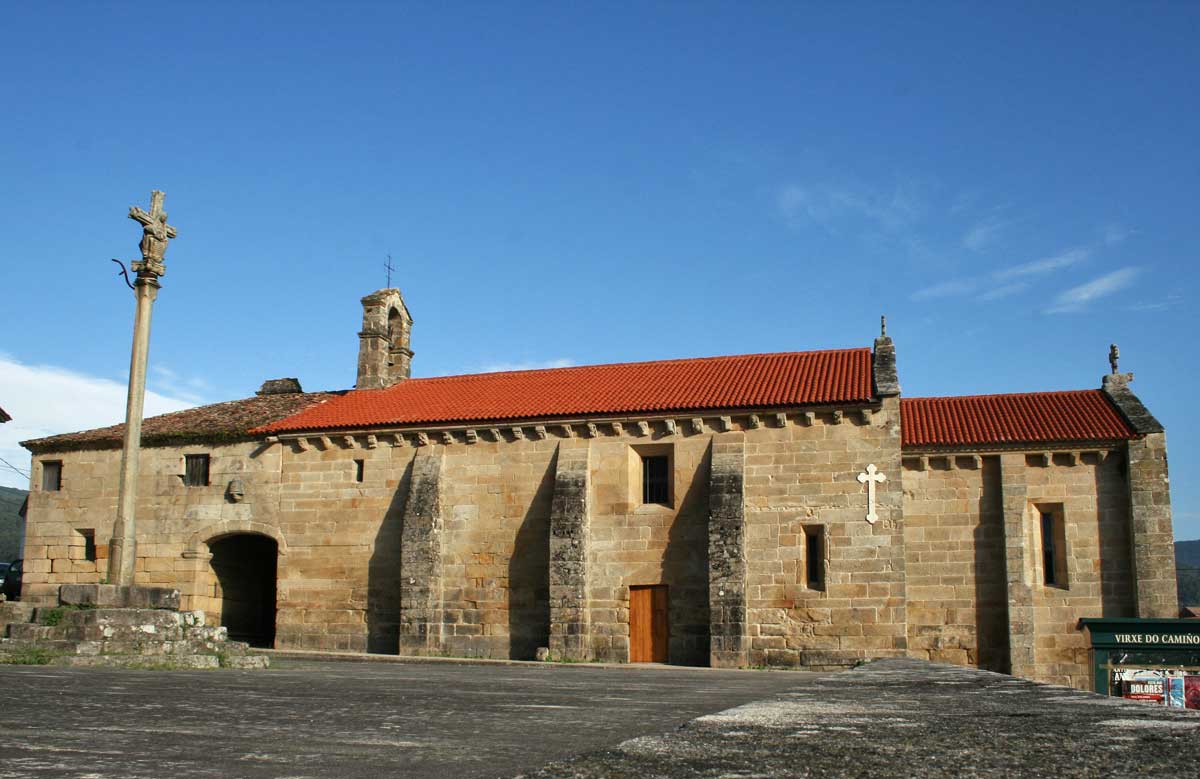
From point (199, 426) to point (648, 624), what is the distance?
14909 mm

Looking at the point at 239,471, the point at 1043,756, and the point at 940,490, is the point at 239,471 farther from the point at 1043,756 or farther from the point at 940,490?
the point at 1043,756

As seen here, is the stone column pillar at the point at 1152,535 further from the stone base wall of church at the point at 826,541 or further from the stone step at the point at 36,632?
the stone step at the point at 36,632

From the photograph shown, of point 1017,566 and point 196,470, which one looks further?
point 196,470

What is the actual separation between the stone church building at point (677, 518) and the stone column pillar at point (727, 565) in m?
0.05

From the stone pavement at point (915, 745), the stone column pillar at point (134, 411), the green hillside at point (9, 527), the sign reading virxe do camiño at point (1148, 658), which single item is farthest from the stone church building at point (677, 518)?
the green hillside at point (9, 527)

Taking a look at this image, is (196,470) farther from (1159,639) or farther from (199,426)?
(1159,639)

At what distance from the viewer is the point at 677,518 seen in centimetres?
2683

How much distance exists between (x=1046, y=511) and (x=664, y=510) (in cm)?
988

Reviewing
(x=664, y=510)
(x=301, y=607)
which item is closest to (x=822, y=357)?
(x=664, y=510)

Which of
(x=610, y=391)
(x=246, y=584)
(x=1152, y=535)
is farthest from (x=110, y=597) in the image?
(x=1152, y=535)

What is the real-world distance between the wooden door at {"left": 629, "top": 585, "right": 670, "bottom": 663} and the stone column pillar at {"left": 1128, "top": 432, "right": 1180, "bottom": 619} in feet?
37.6

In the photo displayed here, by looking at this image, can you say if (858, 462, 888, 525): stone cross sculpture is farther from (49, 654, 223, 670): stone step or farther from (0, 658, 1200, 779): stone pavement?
(0, 658, 1200, 779): stone pavement

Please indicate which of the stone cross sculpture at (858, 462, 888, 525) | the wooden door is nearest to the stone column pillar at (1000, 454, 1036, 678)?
the stone cross sculpture at (858, 462, 888, 525)

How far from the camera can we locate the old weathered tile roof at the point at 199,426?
30594 mm
